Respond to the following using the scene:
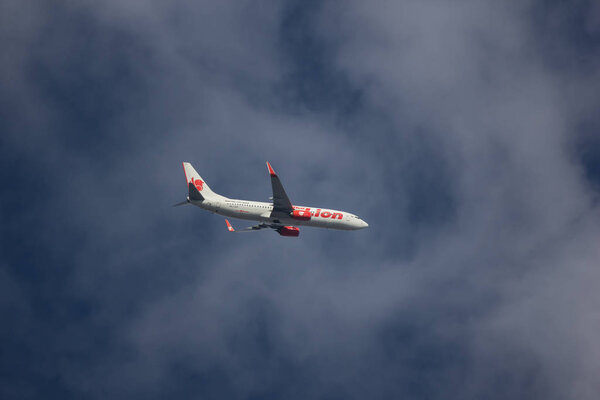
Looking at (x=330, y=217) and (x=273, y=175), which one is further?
(x=330, y=217)

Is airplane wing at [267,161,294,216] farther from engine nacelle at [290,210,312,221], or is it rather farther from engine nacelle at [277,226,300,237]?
engine nacelle at [277,226,300,237]

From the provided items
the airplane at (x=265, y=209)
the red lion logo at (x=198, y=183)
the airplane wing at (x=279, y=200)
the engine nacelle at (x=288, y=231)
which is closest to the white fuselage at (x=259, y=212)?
the airplane at (x=265, y=209)

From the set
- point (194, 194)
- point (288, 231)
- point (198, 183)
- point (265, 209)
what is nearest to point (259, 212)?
point (265, 209)

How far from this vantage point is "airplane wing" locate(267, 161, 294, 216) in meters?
88.8

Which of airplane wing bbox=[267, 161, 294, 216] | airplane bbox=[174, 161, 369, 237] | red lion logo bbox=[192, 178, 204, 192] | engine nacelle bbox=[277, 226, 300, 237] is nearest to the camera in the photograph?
airplane wing bbox=[267, 161, 294, 216]

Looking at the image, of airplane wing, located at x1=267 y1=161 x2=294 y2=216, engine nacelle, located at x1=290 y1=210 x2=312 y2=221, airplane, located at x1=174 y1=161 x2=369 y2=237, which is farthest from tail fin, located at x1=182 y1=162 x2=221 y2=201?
engine nacelle, located at x1=290 y1=210 x2=312 y2=221

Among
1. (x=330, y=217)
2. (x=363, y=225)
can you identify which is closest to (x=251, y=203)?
(x=330, y=217)

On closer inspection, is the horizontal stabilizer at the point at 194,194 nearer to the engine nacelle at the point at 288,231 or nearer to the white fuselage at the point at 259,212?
the white fuselage at the point at 259,212

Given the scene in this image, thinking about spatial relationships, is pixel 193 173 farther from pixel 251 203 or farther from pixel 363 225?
pixel 363 225

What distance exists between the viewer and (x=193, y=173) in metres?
97.4

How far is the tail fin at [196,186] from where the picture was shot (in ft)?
305

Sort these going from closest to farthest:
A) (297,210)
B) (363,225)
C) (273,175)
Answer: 1. (273,175)
2. (297,210)
3. (363,225)

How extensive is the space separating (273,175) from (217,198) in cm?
1166

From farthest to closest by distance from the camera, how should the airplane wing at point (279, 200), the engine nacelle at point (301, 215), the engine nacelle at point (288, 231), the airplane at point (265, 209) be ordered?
the engine nacelle at point (288, 231) → the engine nacelle at point (301, 215) → the airplane at point (265, 209) → the airplane wing at point (279, 200)
